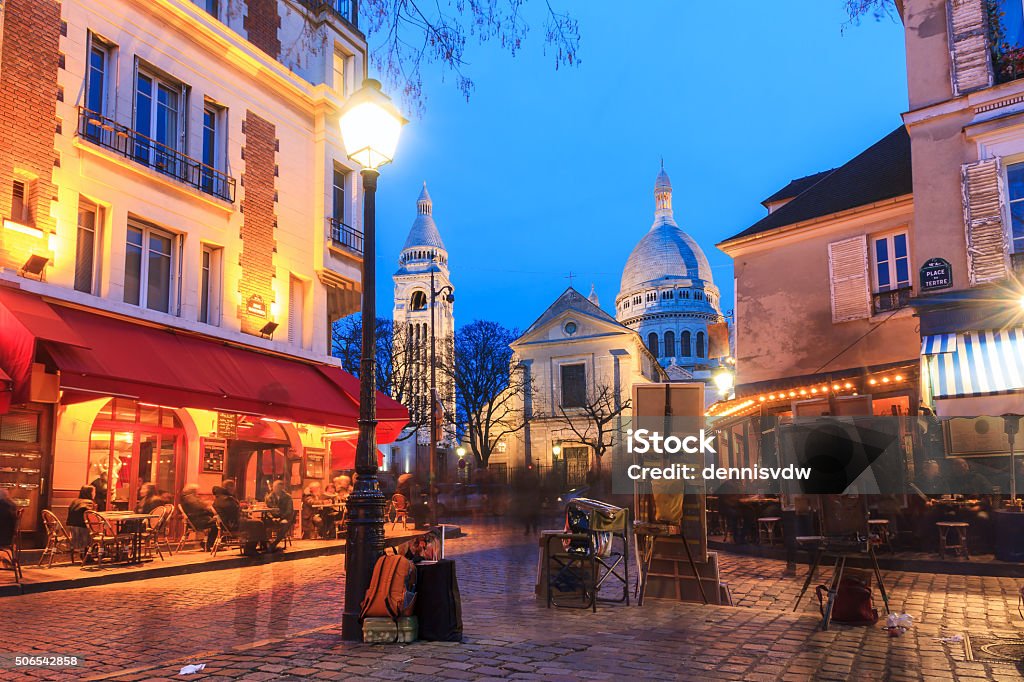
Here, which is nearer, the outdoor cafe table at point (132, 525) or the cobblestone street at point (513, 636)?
the cobblestone street at point (513, 636)

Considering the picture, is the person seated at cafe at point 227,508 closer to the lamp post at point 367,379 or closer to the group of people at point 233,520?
the group of people at point 233,520

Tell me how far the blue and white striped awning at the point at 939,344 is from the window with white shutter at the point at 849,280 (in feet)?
12.4

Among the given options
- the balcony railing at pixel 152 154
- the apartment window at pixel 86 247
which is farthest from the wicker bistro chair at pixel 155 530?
the balcony railing at pixel 152 154

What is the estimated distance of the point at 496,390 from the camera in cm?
5403

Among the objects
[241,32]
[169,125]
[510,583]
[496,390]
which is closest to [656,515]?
[510,583]

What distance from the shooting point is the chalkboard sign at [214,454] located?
52.0 feet

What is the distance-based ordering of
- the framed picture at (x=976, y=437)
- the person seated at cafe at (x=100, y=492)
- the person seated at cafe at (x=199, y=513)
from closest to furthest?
the person seated at cafe at (x=100, y=492) → the framed picture at (x=976, y=437) → the person seated at cafe at (x=199, y=513)

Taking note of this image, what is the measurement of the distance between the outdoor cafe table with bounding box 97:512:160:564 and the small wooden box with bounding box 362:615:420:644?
678cm

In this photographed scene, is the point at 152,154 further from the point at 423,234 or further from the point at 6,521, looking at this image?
the point at 423,234

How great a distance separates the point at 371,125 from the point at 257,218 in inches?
443

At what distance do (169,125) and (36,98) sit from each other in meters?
3.19

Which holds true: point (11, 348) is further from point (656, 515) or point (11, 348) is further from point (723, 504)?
point (723, 504)

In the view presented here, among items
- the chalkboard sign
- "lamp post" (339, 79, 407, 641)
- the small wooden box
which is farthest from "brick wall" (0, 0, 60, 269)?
the small wooden box

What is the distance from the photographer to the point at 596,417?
4703 cm
